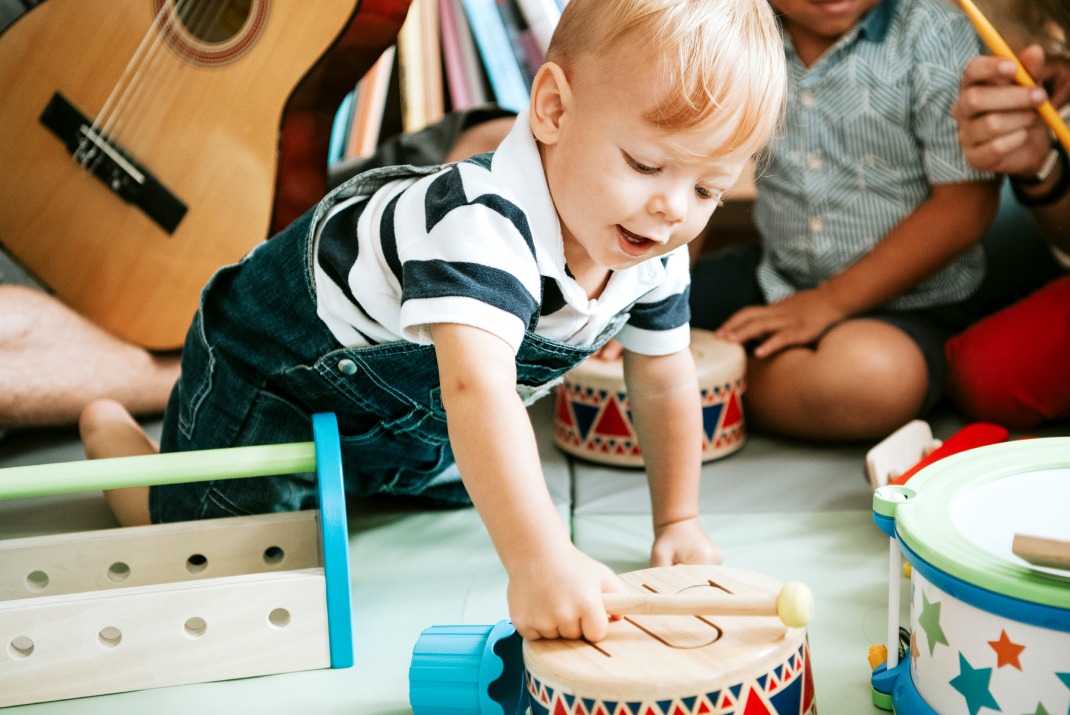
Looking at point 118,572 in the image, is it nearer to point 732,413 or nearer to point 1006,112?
point 732,413

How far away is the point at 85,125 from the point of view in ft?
3.61

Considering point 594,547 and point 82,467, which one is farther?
point 594,547

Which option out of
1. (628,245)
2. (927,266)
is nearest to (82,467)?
(628,245)

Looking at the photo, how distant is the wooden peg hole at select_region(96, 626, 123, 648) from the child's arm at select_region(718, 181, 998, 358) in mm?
697

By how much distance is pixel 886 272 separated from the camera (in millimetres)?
1104

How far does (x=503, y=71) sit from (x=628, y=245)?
2.87ft

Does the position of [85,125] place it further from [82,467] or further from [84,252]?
[82,467]

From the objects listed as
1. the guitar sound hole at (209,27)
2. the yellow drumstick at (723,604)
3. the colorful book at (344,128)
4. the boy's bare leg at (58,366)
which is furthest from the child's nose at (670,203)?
the colorful book at (344,128)

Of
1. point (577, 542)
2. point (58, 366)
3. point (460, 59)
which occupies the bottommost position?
point (577, 542)

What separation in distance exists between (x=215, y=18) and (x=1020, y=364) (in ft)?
3.00

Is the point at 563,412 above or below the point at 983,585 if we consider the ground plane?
below

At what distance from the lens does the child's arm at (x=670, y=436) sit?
0.83 m

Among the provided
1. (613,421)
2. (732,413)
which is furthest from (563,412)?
(732,413)

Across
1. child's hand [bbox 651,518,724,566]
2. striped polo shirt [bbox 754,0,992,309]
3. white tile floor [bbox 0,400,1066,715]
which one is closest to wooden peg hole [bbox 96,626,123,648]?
white tile floor [bbox 0,400,1066,715]
